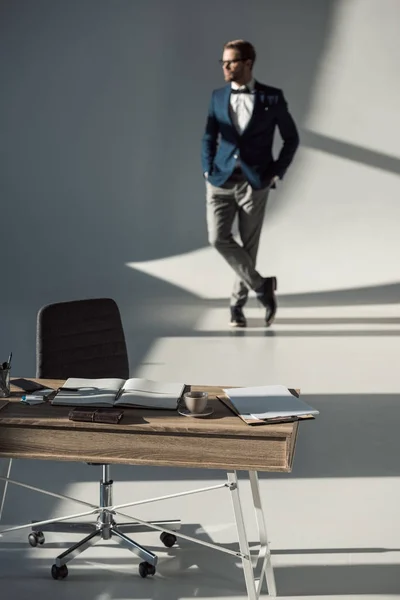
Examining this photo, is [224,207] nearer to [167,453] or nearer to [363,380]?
[363,380]

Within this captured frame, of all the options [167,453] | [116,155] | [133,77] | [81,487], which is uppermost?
[133,77]

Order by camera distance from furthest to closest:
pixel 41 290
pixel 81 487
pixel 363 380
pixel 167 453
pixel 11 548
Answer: pixel 41 290 < pixel 363 380 < pixel 81 487 < pixel 11 548 < pixel 167 453

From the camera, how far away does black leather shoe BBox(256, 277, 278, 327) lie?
7.43 m

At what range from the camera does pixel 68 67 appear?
9.24 metres

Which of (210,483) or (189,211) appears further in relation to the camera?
(189,211)

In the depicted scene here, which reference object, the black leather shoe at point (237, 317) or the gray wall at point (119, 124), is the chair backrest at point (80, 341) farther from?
the gray wall at point (119, 124)

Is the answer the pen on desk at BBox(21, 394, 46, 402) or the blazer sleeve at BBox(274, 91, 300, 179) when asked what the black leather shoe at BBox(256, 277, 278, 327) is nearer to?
the blazer sleeve at BBox(274, 91, 300, 179)

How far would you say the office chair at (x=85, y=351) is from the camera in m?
3.42

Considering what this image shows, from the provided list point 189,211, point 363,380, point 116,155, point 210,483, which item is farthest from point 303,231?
point 210,483

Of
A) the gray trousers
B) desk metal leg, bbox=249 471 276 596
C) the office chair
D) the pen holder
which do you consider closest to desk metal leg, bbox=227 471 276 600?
desk metal leg, bbox=249 471 276 596

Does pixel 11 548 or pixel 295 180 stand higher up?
pixel 295 180

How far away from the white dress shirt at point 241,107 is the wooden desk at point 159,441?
14.6 feet

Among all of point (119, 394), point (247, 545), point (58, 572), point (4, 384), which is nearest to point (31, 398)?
Answer: point (4, 384)

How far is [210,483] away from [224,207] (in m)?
3.30
